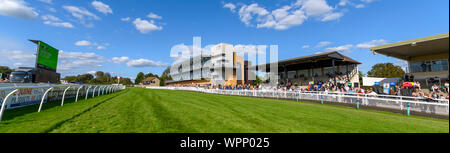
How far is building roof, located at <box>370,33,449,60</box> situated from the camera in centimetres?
1522

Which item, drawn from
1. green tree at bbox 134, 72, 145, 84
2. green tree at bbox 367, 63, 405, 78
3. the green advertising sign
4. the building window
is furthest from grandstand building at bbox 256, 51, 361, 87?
green tree at bbox 134, 72, 145, 84

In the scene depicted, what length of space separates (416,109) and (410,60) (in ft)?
58.7

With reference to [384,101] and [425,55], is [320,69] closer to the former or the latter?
[425,55]

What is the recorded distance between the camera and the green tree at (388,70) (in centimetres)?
5234

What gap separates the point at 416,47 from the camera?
17.6 meters

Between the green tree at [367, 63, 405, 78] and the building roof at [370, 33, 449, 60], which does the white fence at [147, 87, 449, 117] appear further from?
the green tree at [367, 63, 405, 78]

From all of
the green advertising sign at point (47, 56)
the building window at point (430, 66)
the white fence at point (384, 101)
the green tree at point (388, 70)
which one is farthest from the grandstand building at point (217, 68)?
the green tree at point (388, 70)

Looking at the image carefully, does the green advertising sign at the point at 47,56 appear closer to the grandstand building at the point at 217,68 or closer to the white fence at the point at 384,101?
the white fence at the point at 384,101

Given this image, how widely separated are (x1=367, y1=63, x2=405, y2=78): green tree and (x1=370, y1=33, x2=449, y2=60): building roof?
40339 millimetres

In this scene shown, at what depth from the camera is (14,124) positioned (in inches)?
168

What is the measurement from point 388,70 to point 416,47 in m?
49.4

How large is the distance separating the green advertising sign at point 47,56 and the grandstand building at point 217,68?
31624 mm

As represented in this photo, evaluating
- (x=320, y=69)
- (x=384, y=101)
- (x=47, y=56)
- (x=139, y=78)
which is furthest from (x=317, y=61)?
(x=139, y=78)
